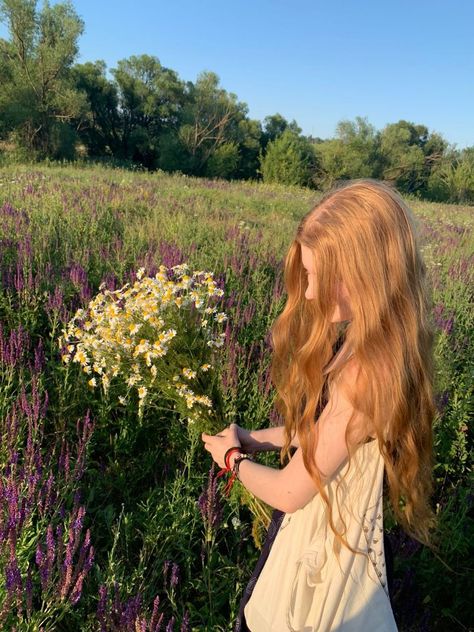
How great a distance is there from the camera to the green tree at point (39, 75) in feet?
82.3

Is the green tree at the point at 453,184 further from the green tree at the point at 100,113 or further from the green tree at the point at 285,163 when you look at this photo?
the green tree at the point at 100,113

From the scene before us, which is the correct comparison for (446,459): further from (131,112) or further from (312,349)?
(131,112)

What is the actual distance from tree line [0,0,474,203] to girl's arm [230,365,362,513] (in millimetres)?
19690

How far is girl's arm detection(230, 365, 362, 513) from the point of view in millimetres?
1280

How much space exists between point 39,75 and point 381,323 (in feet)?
101

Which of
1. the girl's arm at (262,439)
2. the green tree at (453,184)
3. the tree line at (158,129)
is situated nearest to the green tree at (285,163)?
the tree line at (158,129)

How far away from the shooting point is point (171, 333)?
2012 millimetres

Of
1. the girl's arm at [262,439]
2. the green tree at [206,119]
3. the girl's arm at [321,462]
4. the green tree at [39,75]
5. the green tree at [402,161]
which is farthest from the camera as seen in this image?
the green tree at [402,161]

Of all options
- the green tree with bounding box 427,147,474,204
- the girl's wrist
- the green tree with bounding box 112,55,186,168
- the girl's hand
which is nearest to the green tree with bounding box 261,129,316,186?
the green tree with bounding box 112,55,186,168

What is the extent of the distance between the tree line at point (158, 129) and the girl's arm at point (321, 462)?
64.6 feet

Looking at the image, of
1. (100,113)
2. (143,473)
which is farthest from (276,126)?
(143,473)

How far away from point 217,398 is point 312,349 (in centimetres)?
89

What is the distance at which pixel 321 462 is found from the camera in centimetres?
130

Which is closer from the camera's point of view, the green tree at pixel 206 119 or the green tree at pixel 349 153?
the green tree at pixel 206 119
